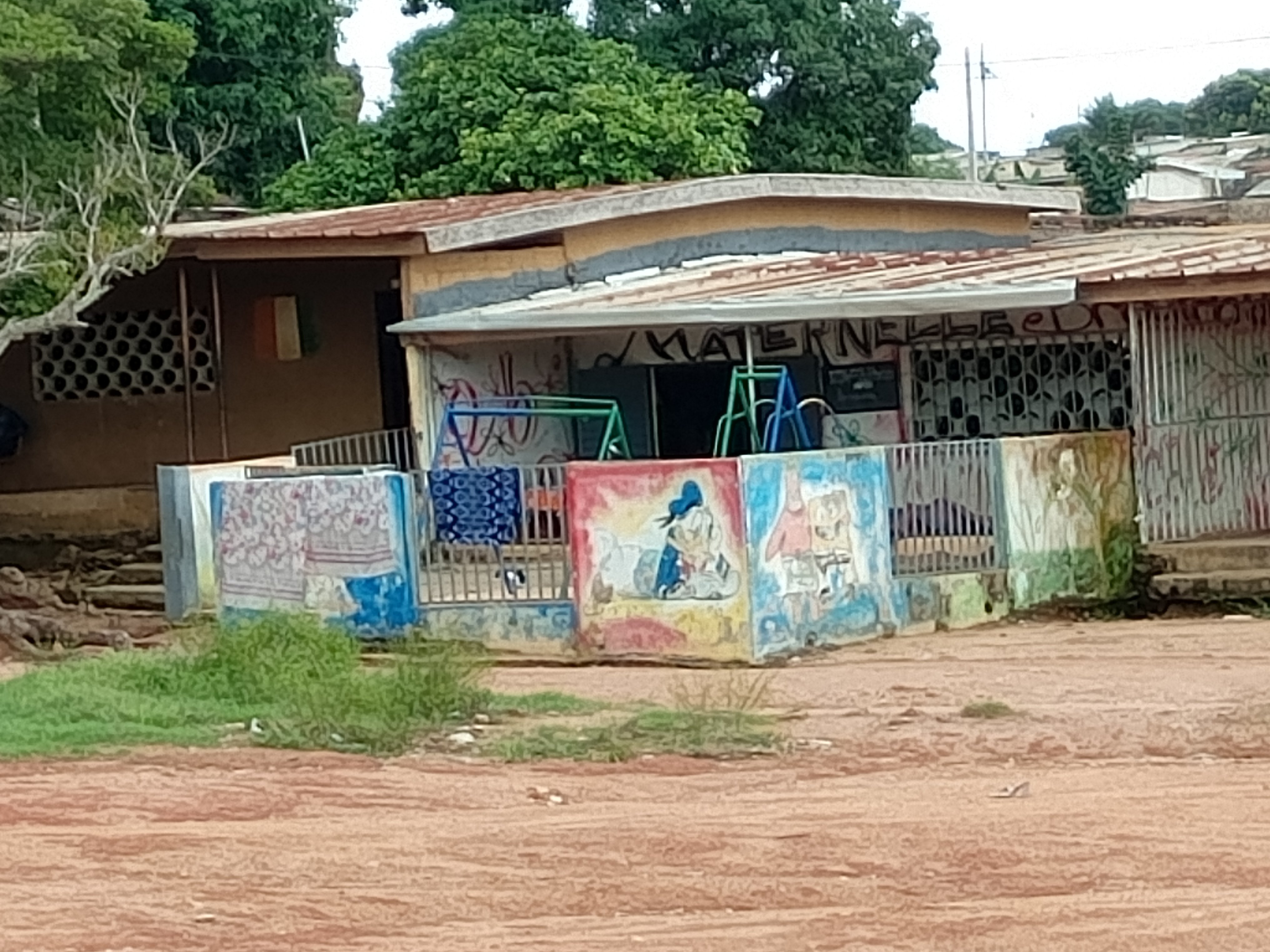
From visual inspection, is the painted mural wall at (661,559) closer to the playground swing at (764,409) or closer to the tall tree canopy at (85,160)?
the playground swing at (764,409)

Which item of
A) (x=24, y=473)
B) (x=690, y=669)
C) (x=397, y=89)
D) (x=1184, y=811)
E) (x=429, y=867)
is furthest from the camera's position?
(x=397, y=89)

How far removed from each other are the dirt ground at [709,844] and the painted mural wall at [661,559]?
2648 mm

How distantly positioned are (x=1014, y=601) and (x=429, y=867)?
9398 millimetres

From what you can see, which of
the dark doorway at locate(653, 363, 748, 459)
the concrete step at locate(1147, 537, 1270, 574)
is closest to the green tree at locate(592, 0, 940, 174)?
the dark doorway at locate(653, 363, 748, 459)

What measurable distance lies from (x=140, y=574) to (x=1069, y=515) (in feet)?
27.2

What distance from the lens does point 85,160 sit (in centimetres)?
1858

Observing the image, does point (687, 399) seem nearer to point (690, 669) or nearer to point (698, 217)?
point (698, 217)

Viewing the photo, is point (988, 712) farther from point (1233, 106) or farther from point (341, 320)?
point (1233, 106)

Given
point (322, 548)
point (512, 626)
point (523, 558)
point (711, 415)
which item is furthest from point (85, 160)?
point (711, 415)

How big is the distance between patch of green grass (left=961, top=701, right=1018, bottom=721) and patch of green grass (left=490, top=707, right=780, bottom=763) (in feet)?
3.65

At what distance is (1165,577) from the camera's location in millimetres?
17828

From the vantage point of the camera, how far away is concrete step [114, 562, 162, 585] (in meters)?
21.0

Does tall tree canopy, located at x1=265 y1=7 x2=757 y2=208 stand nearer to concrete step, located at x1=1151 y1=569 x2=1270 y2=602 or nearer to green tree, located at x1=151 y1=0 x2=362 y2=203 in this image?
green tree, located at x1=151 y1=0 x2=362 y2=203

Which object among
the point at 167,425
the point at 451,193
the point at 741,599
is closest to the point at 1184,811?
the point at 741,599
